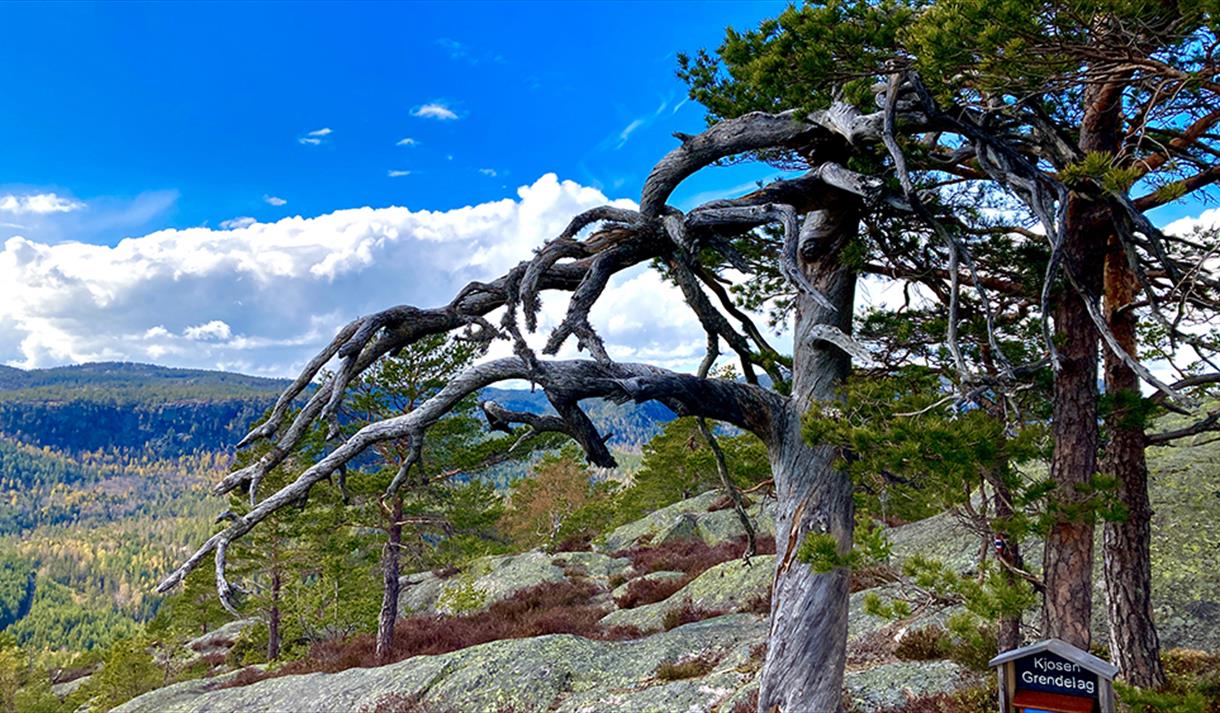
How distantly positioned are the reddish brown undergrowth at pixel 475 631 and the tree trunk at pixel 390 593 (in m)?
0.27

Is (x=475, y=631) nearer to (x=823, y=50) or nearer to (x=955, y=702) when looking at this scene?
(x=955, y=702)

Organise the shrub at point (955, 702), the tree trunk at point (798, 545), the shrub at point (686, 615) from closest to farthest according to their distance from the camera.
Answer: the tree trunk at point (798, 545)
the shrub at point (955, 702)
the shrub at point (686, 615)

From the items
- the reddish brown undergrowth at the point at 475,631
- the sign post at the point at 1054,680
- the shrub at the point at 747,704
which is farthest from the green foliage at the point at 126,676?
the sign post at the point at 1054,680

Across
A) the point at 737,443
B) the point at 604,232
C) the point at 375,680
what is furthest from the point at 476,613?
the point at 604,232

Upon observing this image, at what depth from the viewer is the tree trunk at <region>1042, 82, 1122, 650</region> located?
16.2ft

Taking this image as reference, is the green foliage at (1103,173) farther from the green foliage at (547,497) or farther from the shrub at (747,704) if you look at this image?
the green foliage at (547,497)

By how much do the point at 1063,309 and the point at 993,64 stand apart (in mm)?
2239

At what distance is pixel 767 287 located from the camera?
9062mm

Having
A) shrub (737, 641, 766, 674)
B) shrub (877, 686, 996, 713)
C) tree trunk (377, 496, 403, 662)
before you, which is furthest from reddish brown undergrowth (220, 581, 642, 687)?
shrub (877, 686, 996, 713)

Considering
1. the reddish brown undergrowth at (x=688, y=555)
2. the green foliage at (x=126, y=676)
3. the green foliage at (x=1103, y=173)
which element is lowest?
the green foliage at (x=126, y=676)

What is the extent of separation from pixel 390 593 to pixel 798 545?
1509 cm

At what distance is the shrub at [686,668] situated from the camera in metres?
10.2

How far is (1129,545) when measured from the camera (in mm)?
6414

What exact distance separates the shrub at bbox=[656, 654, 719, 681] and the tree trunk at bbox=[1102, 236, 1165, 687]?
5827 millimetres
